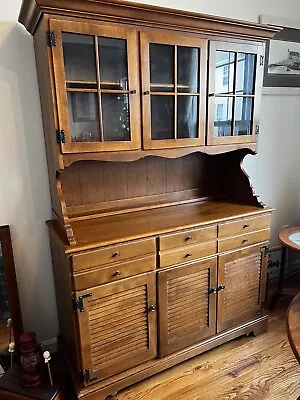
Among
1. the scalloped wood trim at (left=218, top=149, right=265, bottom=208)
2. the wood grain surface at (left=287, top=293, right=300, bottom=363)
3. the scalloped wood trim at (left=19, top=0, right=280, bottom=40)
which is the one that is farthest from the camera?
the scalloped wood trim at (left=218, top=149, right=265, bottom=208)

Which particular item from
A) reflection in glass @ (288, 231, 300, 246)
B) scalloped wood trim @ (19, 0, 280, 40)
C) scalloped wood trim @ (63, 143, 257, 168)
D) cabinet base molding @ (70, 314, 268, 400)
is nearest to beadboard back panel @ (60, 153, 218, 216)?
scalloped wood trim @ (63, 143, 257, 168)

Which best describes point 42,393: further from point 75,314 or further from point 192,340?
point 192,340

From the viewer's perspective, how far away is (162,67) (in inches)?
65.8

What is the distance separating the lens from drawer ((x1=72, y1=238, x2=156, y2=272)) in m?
1.50

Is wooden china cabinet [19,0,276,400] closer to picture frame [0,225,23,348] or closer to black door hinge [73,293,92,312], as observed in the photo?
black door hinge [73,293,92,312]

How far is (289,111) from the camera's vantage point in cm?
260

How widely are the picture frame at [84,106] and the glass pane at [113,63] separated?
0.09 metres

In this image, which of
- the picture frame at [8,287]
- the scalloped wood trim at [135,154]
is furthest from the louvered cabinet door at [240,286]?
the picture frame at [8,287]

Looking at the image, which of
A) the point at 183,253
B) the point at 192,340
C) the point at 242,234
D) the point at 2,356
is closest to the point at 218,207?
the point at 242,234

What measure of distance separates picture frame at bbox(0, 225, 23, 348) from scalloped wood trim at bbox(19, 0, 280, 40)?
1.13 metres

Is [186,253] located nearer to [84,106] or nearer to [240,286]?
[240,286]

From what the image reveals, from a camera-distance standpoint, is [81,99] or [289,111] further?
[289,111]

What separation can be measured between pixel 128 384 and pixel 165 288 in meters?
0.57

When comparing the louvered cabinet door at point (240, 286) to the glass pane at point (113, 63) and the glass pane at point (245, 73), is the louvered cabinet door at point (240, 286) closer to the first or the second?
the glass pane at point (245, 73)
